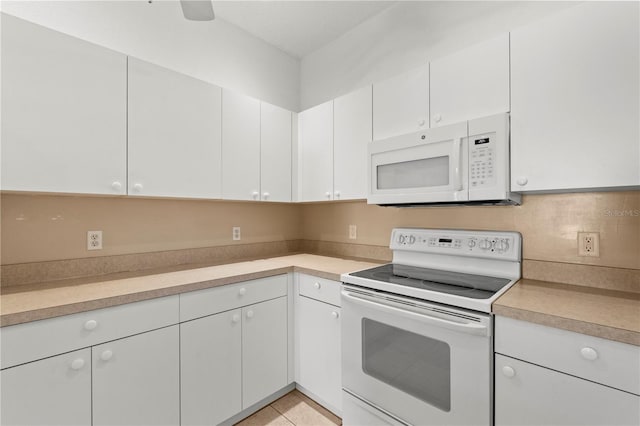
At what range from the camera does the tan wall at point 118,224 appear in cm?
149

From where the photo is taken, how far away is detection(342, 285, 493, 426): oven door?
116 cm

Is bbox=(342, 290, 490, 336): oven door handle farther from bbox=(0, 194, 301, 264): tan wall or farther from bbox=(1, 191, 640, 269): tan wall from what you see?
bbox=(0, 194, 301, 264): tan wall

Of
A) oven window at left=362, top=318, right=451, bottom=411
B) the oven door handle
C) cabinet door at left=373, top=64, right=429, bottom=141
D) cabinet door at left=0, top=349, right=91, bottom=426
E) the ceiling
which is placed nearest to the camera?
cabinet door at left=0, top=349, right=91, bottom=426

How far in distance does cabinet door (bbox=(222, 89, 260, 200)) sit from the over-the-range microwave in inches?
33.6

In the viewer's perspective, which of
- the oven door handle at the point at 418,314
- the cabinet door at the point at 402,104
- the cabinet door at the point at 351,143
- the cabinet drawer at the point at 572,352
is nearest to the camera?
the cabinet drawer at the point at 572,352

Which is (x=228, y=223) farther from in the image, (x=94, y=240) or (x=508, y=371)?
(x=508, y=371)

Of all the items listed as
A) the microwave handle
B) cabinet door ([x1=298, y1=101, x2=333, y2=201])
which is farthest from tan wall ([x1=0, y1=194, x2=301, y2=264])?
the microwave handle

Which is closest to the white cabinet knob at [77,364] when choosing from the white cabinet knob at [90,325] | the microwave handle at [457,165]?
the white cabinet knob at [90,325]

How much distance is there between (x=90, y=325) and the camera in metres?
→ 1.20

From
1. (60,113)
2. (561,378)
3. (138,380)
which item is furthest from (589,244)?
(60,113)

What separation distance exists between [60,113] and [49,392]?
3.85ft

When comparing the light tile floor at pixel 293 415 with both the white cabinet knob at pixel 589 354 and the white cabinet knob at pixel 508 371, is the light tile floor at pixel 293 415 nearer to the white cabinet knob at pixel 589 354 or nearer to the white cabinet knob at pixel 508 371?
the white cabinet knob at pixel 508 371

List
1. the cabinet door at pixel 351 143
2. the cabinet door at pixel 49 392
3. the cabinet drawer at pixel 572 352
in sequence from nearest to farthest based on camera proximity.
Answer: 1. the cabinet drawer at pixel 572 352
2. the cabinet door at pixel 49 392
3. the cabinet door at pixel 351 143

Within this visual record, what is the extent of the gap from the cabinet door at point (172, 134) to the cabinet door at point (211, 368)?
2.59ft
